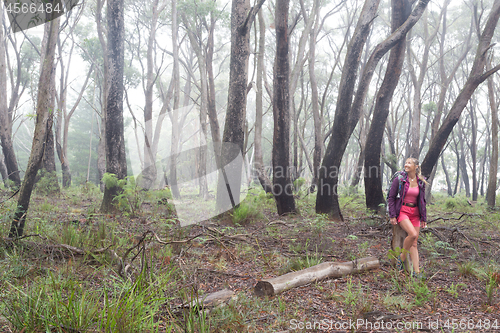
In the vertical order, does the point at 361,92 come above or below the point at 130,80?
below

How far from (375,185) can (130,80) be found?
57.8 feet

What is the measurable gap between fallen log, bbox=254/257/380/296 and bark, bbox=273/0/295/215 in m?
3.78

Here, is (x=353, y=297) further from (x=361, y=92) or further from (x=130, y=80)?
(x=130, y=80)

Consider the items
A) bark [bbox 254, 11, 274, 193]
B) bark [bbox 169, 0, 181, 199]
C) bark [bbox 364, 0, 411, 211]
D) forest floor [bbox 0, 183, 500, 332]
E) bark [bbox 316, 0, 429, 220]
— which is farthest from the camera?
bark [bbox 169, 0, 181, 199]

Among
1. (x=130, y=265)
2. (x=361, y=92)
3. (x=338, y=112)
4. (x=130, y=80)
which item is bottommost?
(x=130, y=265)

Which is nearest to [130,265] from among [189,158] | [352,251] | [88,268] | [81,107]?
[88,268]

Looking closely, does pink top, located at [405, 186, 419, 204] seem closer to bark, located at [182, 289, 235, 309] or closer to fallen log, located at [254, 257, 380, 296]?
fallen log, located at [254, 257, 380, 296]

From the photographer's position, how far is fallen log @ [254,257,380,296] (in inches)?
124

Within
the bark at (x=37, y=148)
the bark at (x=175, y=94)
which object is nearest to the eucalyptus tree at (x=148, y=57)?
the bark at (x=175, y=94)

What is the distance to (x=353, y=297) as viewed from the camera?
9.96 ft

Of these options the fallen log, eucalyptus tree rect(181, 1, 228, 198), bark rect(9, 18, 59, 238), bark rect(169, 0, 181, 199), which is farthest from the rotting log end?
bark rect(169, 0, 181, 199)

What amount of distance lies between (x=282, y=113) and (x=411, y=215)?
13.9ft

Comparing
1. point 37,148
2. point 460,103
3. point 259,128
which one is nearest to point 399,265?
point 37,148

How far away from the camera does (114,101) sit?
7.28 m
